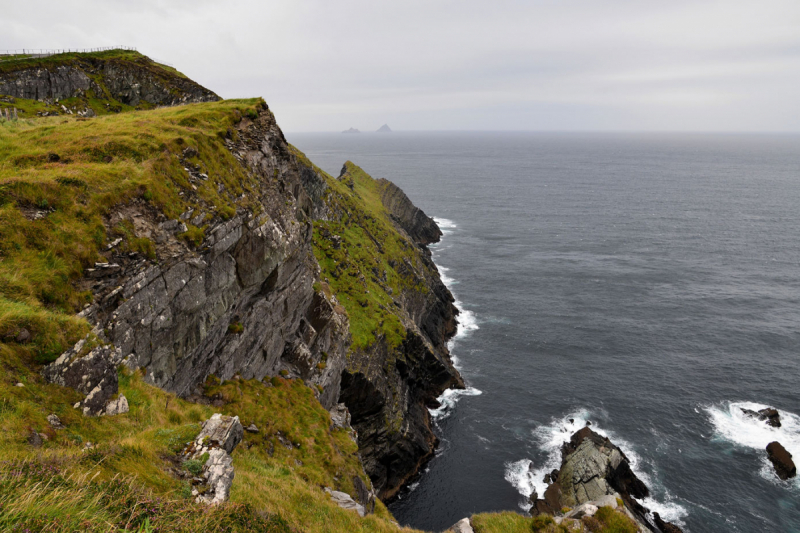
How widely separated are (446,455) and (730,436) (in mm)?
35594

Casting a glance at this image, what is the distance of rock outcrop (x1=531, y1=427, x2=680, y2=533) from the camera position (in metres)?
42.9

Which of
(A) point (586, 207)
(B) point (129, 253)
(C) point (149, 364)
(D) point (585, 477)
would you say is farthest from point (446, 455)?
(A) point (586, 207)

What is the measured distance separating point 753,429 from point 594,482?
85.2 ft

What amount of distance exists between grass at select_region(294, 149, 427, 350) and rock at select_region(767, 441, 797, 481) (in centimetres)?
4616

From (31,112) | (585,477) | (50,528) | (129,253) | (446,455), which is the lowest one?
(446,455)

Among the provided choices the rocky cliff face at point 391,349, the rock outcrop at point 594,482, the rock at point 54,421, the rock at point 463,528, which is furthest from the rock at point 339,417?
the rock at point 54,421

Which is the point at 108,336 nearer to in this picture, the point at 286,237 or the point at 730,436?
the point at 286,237

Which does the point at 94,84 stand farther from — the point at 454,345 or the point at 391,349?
the point at 454,345

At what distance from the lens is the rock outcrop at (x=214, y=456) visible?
13.1m

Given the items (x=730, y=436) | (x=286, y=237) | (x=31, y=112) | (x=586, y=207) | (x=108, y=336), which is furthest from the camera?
(x=586, y=207)

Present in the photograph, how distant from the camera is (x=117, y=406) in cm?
1627

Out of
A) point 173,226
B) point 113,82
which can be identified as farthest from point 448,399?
point 113,82

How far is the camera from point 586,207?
164 m

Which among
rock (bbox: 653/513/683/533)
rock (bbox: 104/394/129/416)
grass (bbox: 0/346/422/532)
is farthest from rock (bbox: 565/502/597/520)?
rock (bbox: 104/394/129/416)
